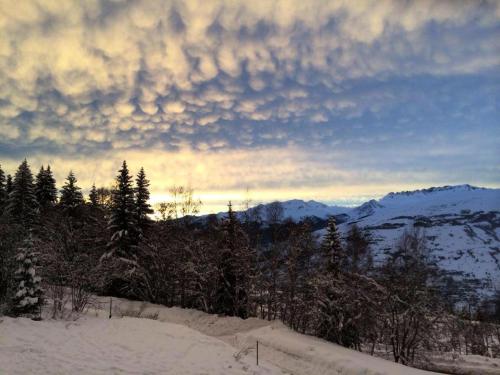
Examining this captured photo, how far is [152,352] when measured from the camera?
17156 millimetres

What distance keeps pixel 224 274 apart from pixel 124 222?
12.4 metres

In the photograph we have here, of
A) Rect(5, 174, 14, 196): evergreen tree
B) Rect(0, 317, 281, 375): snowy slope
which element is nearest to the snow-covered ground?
Rect(0, 317, 281, 375): snowy slope

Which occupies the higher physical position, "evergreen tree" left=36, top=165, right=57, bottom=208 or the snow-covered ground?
"evergreen tree" left=36, top=165, right=57, bottom=208

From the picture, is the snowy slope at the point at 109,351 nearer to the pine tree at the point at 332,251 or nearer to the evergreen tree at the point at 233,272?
the pine tree at the point at 332,251

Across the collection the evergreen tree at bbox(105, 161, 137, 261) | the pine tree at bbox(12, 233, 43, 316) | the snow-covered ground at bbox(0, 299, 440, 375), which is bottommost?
the snow-covered ground at bbox(0, 299, 440, 375)

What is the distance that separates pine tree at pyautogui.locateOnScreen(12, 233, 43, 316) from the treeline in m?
0.06

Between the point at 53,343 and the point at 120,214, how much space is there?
23538mm

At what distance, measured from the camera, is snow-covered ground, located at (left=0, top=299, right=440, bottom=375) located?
13867 millimetres

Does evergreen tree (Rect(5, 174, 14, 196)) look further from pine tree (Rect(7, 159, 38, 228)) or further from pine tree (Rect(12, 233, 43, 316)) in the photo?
pine tree (Rect(12, 233, 43, 316))

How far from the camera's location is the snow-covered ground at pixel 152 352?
13.9 meters

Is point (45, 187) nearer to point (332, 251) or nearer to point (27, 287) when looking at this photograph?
point (27, 287)

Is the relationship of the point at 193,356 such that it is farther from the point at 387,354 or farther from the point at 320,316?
the point at 387,354

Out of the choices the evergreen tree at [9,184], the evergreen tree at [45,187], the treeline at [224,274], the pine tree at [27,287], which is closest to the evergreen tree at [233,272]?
the treeline at [224,274]

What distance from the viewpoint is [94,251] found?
3962cm
